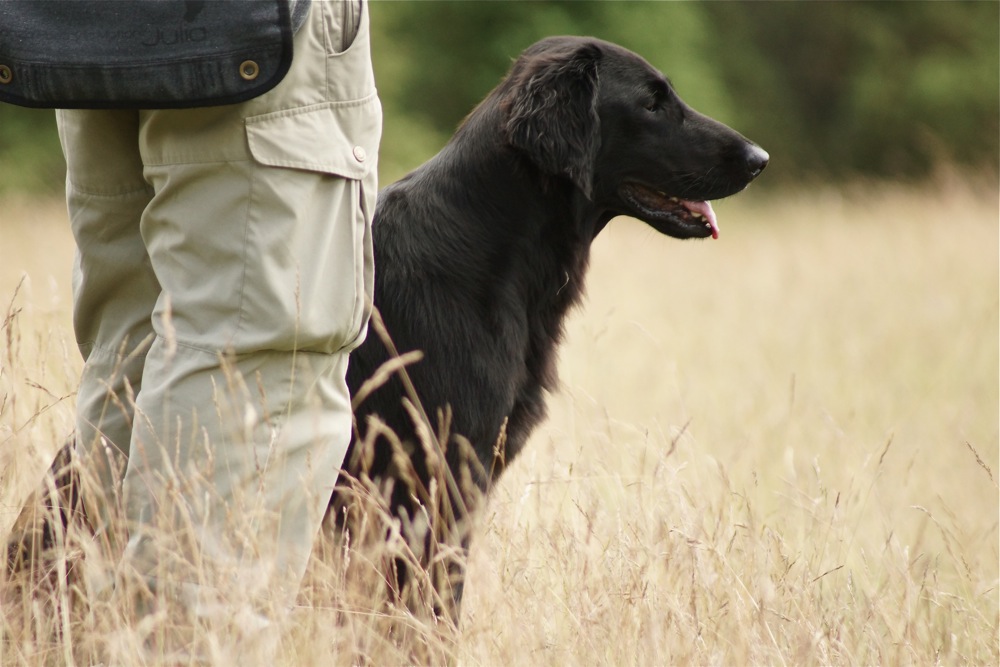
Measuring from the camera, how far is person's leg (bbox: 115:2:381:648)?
1702mm

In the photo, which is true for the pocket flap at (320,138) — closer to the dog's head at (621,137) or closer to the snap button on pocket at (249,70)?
the snap button on pocket at (249,70)

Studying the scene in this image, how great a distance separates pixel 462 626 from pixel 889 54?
79.6ft

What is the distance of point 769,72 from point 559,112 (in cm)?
2437

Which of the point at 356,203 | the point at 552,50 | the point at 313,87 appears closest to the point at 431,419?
the point at 356,203

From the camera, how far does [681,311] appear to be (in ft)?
24.1

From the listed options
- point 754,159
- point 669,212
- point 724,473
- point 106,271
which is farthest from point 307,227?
point 754,159

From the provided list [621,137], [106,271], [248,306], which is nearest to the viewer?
[248,306]

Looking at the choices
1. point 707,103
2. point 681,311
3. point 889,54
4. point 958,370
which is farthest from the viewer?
point 889,54

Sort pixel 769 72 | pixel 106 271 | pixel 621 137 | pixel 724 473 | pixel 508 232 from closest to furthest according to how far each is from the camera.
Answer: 1. pixel 106 271
2. pixel 724 473
3. pixel 508 232
4. pixel 621 137
5. pixel 769 72

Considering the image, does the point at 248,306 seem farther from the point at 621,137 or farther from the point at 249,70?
the point at 621,137

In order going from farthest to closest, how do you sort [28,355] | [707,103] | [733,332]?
[707,103] → [733,332] → [28,355]

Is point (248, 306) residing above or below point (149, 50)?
below

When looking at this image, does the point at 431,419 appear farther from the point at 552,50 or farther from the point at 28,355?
the point at 28,355

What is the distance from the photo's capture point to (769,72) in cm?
2495
